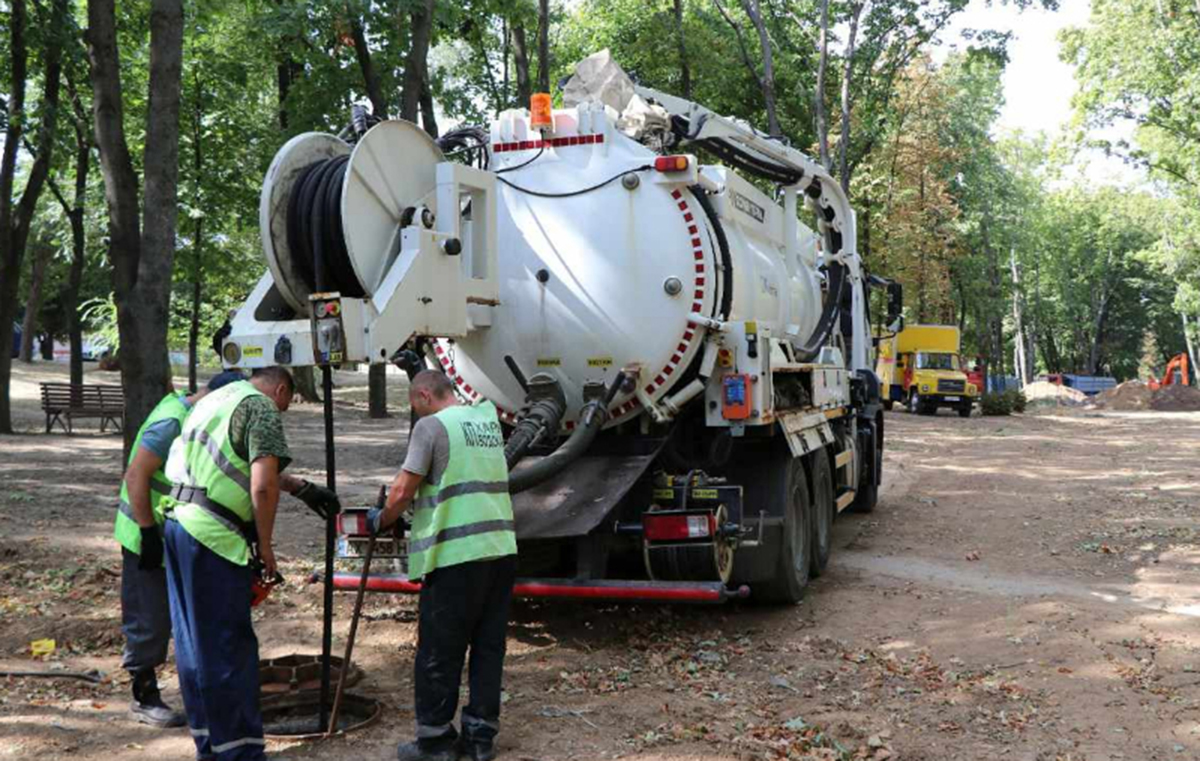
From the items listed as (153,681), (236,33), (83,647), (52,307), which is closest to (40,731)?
(153,681)

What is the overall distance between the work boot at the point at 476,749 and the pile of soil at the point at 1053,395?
42363 mm

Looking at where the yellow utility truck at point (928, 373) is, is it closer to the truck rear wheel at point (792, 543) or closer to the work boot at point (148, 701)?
the truck rear wheel at point (792, 543)

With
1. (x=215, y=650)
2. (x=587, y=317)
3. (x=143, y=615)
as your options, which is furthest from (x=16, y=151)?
(x=215, y=650)

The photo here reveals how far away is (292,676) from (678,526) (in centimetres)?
228

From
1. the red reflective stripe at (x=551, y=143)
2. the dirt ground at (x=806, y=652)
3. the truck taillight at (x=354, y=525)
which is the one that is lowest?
the dirt ground at (x=806, y=652)

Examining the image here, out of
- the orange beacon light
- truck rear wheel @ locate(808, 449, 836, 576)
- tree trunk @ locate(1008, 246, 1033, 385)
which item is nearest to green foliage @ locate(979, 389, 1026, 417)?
tree trunk @ locate(1008, 246, 1033, 385)

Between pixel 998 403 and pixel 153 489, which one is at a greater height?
pixel 153 489

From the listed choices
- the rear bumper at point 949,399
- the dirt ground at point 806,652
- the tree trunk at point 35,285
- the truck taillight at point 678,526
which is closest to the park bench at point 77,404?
the dirt ground at point 806,652

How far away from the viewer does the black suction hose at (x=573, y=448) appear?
6.60 m

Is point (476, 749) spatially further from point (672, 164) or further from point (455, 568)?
point (672, 164)

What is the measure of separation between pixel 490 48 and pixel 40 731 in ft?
79.9

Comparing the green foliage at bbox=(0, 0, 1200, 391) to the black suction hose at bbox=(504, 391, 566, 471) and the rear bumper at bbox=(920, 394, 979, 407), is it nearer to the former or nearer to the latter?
the black suction hose at bbox=(504, 391, 566, 471)

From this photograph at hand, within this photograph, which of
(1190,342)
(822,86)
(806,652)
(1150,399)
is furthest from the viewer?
(1190,342)

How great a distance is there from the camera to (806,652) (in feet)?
21.9
